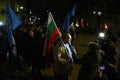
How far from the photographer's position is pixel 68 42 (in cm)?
894

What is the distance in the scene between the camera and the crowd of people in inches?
330

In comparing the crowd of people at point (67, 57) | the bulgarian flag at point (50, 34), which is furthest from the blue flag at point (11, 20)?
the bulgarian flag at point (50, 34)

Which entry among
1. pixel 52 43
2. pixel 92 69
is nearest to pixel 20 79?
pixel 52 43

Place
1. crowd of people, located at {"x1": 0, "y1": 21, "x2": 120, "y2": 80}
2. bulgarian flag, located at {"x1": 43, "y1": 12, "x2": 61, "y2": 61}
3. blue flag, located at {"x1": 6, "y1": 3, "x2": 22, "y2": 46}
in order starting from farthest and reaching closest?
blue flag, located at {"x1": 6, "y1": 3, "x2": 22, "y2": 46} < bulgarian flag, located at {"x1": 43, "y1": 12, "x2": 61, "y2": 61} < crowd of people, located at {"x1": 0, "y1": 21, "x2": 120, "y2": 80}

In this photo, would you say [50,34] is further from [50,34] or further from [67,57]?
[67,57]

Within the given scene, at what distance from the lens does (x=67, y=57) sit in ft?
29.3

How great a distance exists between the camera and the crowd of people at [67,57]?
27.5 ft

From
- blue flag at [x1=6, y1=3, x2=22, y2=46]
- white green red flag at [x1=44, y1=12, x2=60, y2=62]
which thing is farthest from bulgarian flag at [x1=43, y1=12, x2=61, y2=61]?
blue flag at [x1=6, y1=3, x2=22, y2=46]

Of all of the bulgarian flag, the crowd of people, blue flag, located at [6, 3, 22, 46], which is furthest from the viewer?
blue flag, located at [6, 3, 22, 46]

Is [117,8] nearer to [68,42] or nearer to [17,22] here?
[17,22]

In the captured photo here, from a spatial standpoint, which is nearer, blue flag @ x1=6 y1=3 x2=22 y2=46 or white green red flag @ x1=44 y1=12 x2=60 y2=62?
white green red flag @ x1=44 y1=12 x2=60 y2=62

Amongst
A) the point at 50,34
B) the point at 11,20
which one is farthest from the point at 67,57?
the point at 11,20

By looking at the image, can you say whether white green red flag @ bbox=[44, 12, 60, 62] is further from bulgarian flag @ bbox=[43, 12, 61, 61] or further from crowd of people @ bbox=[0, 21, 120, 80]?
crowd of people @ bbox=[0, 21, 120, 80]

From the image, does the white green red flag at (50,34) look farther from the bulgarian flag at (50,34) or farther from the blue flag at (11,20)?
the blue flag at (11,20)
